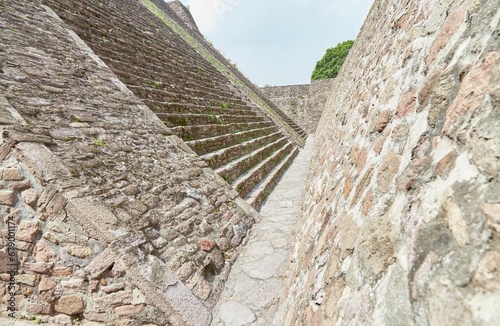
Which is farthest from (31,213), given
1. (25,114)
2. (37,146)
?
(25,114)

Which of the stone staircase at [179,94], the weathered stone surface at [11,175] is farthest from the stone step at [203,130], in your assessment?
the weathered stone surface at [11,175]

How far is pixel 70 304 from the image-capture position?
1.96 meters

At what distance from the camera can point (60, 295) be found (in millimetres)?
1974

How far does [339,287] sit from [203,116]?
14.9ft

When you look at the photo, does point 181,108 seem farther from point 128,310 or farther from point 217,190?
point 128,310

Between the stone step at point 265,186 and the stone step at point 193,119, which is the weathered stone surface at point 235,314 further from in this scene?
the stone step at point 193,119

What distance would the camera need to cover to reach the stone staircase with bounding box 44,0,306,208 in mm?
4445

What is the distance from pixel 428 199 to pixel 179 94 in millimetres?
5180

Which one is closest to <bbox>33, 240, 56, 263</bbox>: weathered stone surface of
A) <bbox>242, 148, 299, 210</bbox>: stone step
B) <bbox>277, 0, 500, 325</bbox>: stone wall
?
<bbox>277, 0, 500, 325</bbox>: stone wall

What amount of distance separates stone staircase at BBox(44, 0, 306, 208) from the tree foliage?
84.2 ft

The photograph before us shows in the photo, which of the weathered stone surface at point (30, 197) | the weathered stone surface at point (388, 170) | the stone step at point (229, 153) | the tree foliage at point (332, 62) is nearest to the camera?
the weathered stone surface at point (388, 170)

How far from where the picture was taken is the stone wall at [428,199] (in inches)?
21.2

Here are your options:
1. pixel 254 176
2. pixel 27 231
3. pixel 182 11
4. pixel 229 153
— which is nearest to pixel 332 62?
→ pixel 182 11

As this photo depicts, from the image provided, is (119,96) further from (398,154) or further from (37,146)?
(398,154)
